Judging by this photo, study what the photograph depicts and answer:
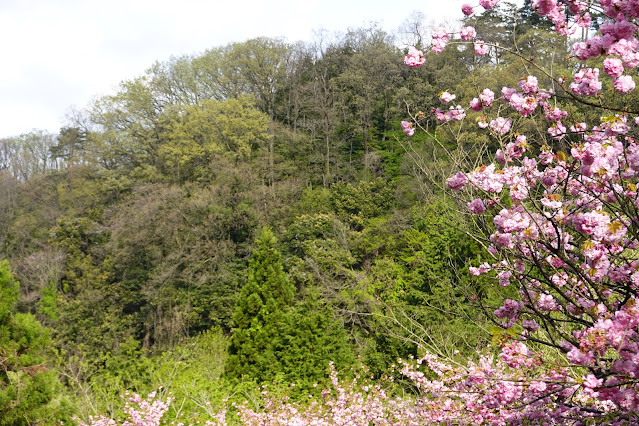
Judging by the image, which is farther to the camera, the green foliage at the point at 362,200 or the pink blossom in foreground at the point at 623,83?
the green foliage at the point at 362,200

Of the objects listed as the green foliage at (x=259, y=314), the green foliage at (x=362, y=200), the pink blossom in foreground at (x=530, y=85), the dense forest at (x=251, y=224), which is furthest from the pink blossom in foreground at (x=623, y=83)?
the green foliage at (x=362, y=200)

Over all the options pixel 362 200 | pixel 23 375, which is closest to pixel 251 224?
pixel 362 200

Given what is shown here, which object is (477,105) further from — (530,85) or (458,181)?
(458,181)

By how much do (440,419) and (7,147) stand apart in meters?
38.4

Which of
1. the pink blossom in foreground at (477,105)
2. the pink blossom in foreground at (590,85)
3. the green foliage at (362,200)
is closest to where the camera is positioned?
the pink blossom in foreground at (590,85)

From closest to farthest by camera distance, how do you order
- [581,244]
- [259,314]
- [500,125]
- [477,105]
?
[581,244] → [500,125] → [477,105] → [259,314]

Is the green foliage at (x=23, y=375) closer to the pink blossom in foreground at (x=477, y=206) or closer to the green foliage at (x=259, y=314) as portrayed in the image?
the pink blossom in foreground at (x=477, y=206)

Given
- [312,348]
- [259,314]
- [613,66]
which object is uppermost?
[613,66]

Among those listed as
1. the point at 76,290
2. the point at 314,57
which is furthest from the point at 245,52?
the point at 76,290

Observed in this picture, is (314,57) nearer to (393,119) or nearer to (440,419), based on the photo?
(393,119)

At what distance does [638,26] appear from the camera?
1679 millimetres

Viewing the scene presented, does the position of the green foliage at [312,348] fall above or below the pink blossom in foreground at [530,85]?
below

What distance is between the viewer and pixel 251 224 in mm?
19188

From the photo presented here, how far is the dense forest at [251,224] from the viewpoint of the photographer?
10281 millimetres
